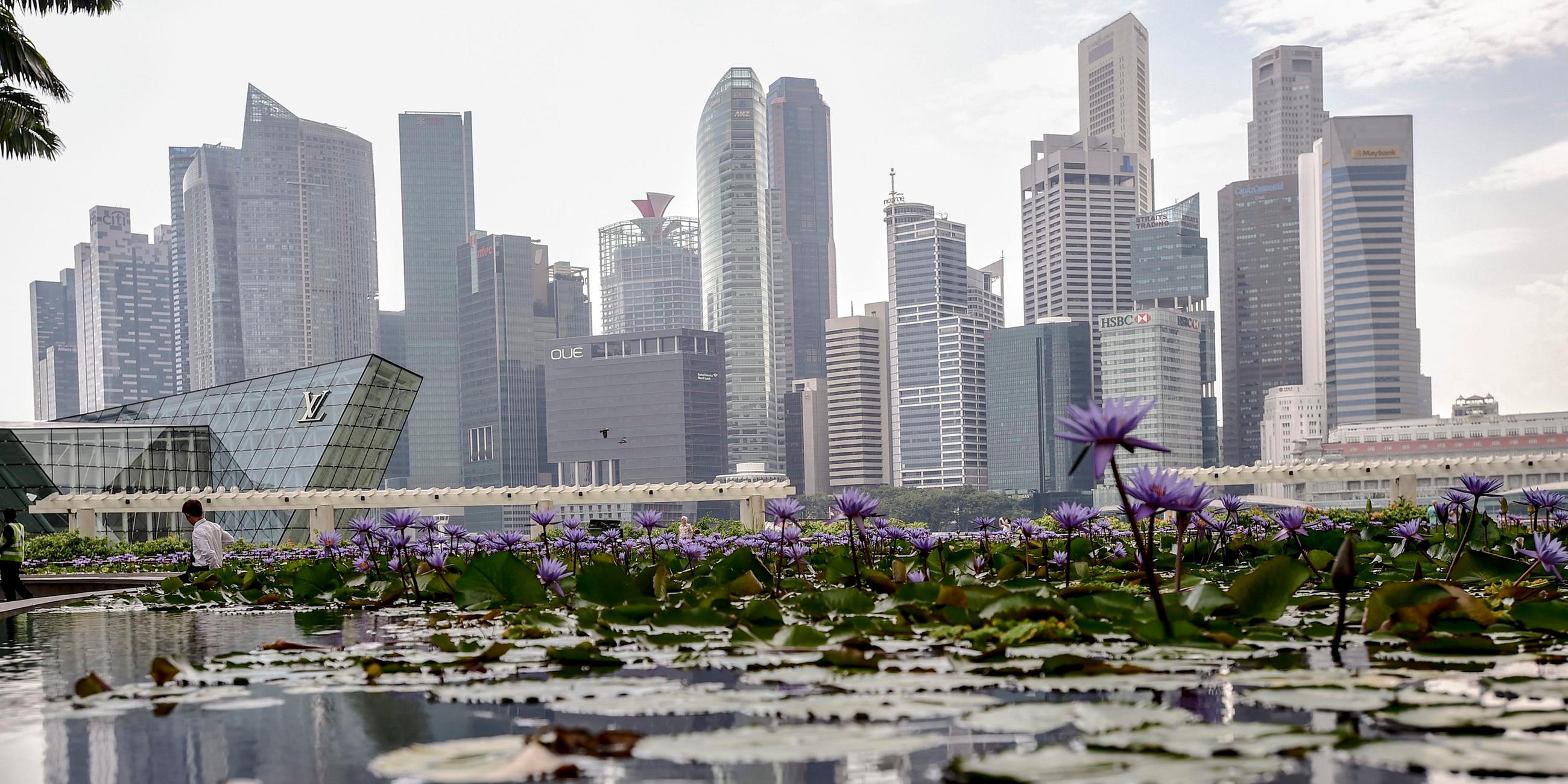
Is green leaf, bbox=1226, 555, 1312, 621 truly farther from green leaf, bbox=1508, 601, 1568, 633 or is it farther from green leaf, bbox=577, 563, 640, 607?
green leaf, bbox=577, 563, 640, 607

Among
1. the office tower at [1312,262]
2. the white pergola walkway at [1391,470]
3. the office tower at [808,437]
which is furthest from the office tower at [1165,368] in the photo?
the white pergola walkway at [1391,470]

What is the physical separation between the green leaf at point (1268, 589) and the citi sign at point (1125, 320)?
555 ft

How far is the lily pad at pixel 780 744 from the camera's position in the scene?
1369mm

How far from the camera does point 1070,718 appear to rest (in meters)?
1.55

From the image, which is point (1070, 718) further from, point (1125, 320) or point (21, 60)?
point (1125, 320)

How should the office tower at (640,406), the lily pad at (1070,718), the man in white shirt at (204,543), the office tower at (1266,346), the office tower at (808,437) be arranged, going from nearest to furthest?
the lily pad at (1070,718) < the man in white shirt at (204,543) < the office tower at (640,406) < the office tower at (1266,346) < the office tower at (808,437)

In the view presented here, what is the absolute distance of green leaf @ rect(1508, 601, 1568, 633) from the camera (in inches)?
98.4

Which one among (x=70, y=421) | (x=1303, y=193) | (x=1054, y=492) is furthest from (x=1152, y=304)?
(x=70, y=421)

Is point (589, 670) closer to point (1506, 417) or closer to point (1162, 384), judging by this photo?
point (1506, 417)

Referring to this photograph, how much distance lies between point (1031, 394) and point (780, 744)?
175187 mm

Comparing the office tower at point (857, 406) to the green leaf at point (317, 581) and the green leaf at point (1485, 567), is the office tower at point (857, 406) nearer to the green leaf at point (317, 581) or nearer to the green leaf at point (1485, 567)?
the green leaf at point (317, 581)

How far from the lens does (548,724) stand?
171cm

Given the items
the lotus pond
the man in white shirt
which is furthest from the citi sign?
the lotus pond

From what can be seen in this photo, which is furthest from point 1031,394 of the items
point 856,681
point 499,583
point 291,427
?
point 856,681
